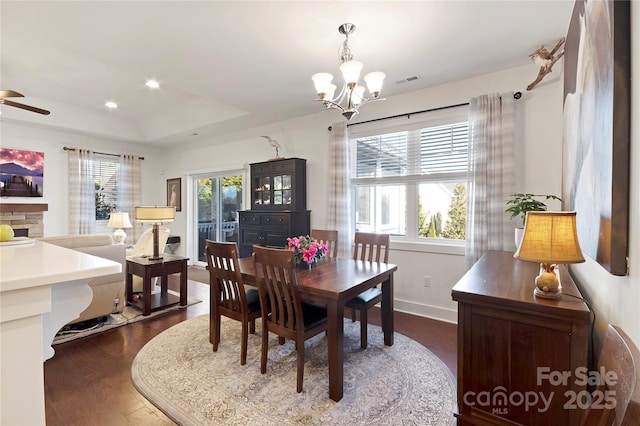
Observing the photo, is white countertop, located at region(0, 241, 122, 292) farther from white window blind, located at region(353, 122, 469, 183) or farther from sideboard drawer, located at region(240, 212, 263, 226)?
sideboard drawer, located at region(240, 212, 263, 226)

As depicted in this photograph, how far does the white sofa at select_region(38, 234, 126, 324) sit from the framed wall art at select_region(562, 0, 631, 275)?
3522 mm

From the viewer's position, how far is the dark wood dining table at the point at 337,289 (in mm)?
1965

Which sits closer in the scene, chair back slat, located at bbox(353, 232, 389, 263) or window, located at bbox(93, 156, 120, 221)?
chair back slat, located at bbox(353, 232, 389, 263)

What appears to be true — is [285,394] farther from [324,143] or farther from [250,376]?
[324,143]

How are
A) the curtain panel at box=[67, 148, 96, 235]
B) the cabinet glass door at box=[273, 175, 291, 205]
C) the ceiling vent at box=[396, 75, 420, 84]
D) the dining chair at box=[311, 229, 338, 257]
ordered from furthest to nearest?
the curtain panel at box=[67, 148, 96, 235] → the cabinet glass door at box=[273, 175, 291, 205] → the dining chair at box=[311, 229, 338, 257] → the ceiling vent at box=[396, 75, 420, 84]

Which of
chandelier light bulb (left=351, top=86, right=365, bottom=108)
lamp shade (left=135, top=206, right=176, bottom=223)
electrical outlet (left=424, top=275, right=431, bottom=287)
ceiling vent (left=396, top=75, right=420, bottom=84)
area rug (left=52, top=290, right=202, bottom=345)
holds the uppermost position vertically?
ceiling vent (left=396, top=75, right=420, bottom=84)

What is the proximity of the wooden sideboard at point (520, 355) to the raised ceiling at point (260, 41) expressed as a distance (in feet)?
6.54

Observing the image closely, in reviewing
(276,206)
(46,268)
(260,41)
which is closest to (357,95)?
(260,41)

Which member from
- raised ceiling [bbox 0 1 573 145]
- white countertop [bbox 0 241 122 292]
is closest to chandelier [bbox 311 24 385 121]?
raised ceiling [bbox 0 1 573 145]

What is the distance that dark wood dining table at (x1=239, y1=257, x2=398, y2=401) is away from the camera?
6.45 feet

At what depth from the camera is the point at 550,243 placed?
118 cm

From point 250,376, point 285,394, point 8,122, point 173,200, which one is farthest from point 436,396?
point 8,122

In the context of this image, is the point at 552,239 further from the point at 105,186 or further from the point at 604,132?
the point at 105,186

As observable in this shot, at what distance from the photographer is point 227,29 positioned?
7.75ft
